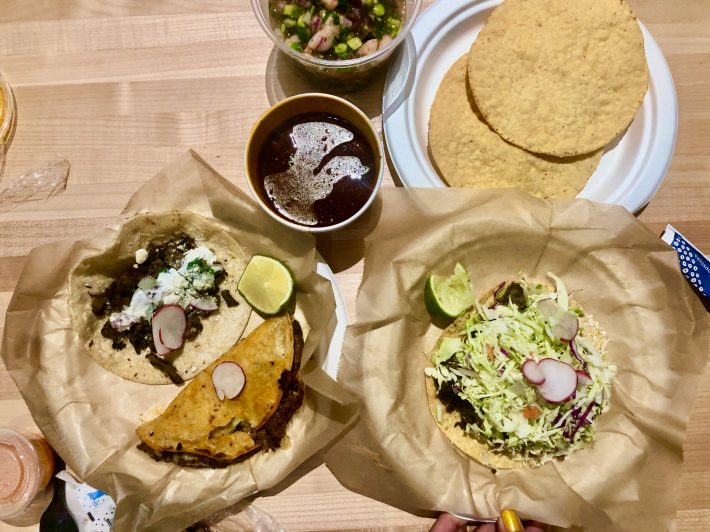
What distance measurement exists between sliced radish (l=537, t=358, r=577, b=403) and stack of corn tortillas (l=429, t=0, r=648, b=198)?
25.4 inches

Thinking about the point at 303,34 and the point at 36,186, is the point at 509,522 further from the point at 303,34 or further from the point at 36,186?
the point at 36,186

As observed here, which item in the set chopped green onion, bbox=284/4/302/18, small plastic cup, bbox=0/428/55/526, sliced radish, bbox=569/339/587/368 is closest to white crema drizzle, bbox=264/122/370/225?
chopped green onion, bbox=284/4/302/18

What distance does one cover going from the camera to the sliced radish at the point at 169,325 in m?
2.12

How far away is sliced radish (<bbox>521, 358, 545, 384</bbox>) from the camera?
199 centimetres

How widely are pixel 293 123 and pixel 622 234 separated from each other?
51.5 inches

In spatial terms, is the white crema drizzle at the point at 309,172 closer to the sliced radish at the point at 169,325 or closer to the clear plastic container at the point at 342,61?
the clear plastic container at the point at 342,61

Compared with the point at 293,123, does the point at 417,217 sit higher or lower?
lower

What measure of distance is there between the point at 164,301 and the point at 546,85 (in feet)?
5.56

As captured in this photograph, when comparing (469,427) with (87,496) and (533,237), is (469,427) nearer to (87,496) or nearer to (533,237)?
(533,237)

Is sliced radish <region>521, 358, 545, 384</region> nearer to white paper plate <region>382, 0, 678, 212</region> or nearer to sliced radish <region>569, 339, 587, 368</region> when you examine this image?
sliced radish <region>569, 339, 587, 368</region>

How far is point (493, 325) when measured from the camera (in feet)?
6.82

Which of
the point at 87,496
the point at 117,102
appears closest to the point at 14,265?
the point at 117,102

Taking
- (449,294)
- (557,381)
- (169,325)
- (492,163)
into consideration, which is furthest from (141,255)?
(557,381)

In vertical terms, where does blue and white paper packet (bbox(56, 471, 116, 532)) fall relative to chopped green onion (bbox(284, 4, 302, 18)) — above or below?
below
